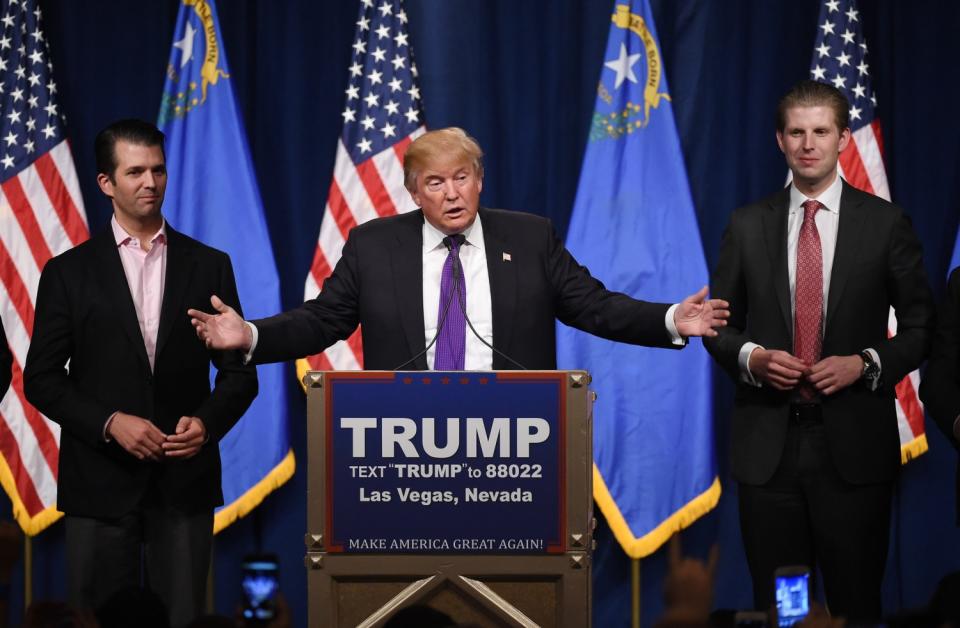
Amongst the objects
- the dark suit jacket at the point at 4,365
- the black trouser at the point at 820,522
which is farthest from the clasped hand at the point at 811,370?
the dark suit jacket at the point at 4,365

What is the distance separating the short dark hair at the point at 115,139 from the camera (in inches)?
152

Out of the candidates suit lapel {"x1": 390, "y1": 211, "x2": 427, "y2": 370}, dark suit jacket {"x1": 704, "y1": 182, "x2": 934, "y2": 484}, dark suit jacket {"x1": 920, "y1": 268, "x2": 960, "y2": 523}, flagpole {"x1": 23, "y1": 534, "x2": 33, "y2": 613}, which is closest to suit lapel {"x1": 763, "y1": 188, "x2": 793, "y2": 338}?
dark suit jacket {"x1": 704, "y1": 182, "x2": 934, "y2": 484}

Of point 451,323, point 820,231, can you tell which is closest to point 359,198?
point 451,323

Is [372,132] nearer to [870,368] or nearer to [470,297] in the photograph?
[470,297]

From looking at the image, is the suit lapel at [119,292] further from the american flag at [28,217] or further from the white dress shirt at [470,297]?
the american flag at [28,217]

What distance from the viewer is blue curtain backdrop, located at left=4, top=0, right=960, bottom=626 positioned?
5.45 meters

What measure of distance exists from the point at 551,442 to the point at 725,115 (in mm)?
3048

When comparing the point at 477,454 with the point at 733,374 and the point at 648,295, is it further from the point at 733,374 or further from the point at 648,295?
the point at 648,295

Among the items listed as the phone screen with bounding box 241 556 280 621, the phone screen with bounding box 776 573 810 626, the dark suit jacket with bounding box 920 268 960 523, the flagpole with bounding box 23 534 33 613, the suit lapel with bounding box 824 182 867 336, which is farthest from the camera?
the flagpole with bounding box 23 534 33 613

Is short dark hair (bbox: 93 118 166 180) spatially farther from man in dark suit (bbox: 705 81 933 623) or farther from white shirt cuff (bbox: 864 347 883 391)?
white shirt cuff (bbox: 864 347 883 391)

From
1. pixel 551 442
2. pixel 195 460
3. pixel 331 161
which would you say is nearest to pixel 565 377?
pixel 551 442

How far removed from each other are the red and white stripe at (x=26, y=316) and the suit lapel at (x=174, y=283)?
165cm

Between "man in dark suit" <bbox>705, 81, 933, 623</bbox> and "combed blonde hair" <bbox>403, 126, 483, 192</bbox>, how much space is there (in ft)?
2.95

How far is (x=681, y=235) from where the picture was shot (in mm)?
5277
